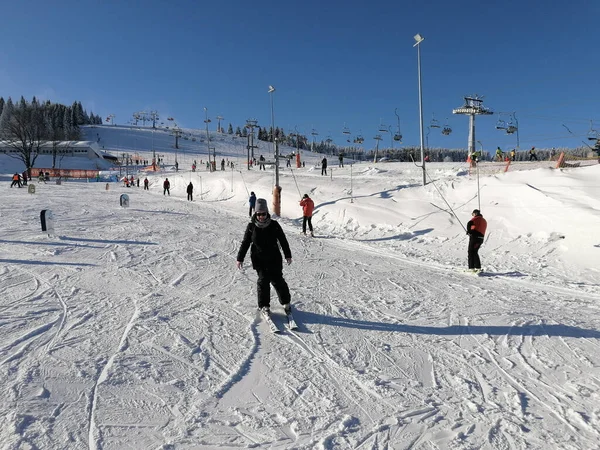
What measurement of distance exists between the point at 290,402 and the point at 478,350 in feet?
8.39

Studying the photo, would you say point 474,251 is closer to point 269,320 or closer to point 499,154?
point 269,320

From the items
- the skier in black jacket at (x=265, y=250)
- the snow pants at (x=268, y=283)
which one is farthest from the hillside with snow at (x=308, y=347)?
the skier in black jacket at (x=265, y=250)

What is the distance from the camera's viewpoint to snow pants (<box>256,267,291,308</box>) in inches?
215

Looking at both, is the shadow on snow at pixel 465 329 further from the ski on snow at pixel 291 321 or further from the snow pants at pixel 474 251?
the snow pants at pixel 474 251

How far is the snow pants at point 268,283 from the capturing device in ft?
17.9

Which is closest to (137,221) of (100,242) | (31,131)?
(100,242)

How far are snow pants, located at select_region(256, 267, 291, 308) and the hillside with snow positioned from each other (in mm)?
289

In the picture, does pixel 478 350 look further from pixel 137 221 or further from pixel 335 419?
pixel 137 221

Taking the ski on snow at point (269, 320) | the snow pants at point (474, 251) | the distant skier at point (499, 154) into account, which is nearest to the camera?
the ski on snow at point (269, 320)

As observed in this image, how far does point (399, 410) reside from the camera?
346 centimetres

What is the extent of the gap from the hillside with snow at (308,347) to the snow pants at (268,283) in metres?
0.29

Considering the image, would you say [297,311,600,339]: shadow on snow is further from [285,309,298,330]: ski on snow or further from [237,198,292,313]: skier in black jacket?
[237,198,292,313]: skier in black jacket

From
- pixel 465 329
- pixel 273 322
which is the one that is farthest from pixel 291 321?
pixel 465 329

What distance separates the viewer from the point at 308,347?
468 cm
